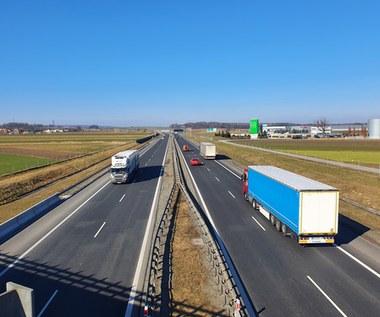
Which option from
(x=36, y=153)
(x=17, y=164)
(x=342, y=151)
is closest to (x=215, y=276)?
(x=17, y=164)

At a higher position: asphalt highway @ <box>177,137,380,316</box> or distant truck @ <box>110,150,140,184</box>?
distant truck @ <box>110,150,140,184</box>

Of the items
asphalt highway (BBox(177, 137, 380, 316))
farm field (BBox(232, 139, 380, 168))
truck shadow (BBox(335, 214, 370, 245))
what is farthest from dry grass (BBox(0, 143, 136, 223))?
farm field (BBox(232, 139, 380, 168))

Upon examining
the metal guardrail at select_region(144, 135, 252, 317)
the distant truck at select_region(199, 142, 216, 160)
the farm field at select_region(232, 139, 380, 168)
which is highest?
the distant truck at select_region(199, 142, 216, 160)

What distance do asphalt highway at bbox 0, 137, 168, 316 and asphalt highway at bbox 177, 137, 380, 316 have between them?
5.12 metres

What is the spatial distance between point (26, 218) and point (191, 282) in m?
15.7

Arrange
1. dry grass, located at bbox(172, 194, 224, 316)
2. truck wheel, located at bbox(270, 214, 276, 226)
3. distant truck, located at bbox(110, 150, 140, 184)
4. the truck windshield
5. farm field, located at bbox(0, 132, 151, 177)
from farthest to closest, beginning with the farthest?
farm field, located at bbox(0, 132, 151, 177)
the truck windshield
distant truck, located at bbox(110, 150, 140, 184)
truck wheel, located at bbox(270, 214, 276, 226)
dry grass, located at bbox(172, 194, 224, 316)

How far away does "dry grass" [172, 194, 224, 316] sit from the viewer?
39.8 ft

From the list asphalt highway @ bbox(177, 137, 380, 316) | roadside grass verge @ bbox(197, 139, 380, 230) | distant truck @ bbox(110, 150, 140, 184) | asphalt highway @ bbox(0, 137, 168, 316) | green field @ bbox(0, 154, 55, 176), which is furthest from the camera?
green field @ bbox(0, 154, 55, 176)

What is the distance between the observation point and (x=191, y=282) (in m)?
14.1

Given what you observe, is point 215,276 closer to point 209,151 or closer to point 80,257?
point 80,257

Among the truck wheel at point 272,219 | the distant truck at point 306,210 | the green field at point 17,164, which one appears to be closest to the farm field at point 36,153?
the green field at point 17,164

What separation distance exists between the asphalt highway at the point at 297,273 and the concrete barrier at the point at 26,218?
1334 centimetres

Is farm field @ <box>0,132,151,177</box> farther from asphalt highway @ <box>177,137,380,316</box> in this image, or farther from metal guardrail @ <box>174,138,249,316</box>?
metal guardrail @ <box>174,138,249,316</box>

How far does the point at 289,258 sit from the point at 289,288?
3259 mm
